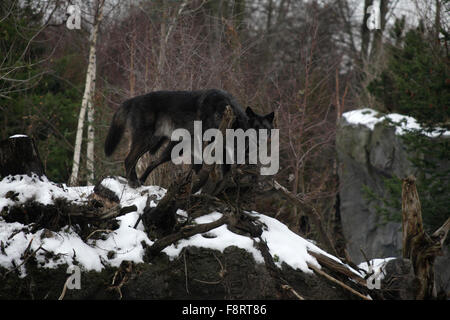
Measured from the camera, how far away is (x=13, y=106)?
1104 cm

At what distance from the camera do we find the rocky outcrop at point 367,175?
10.3 metres

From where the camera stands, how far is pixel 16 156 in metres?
3.93

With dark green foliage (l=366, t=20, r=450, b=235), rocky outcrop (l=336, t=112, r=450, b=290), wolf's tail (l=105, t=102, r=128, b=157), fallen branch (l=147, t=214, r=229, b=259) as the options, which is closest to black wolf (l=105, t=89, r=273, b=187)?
wolf's tail (l=105, t=102, r=128, b=157)

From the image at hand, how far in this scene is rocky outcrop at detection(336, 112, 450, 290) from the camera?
10.3 meters

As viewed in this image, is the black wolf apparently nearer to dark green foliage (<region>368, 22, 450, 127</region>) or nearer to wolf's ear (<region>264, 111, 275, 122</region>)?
wolf's ear (<region>264, 111, 275, 122</region>)

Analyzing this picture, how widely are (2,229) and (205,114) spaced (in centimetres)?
268

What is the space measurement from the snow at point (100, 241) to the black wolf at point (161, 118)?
119 centimetres

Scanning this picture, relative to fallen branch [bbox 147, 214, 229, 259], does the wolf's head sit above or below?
above

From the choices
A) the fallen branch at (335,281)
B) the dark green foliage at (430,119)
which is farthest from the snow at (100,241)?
the dark green foliage at (430,119)

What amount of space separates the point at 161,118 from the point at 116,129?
63cm

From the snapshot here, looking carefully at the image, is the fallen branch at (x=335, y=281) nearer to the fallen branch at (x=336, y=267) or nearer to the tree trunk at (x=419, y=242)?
the fallen branch at (x=336, y=267)

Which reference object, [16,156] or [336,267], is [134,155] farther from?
[336,267]
